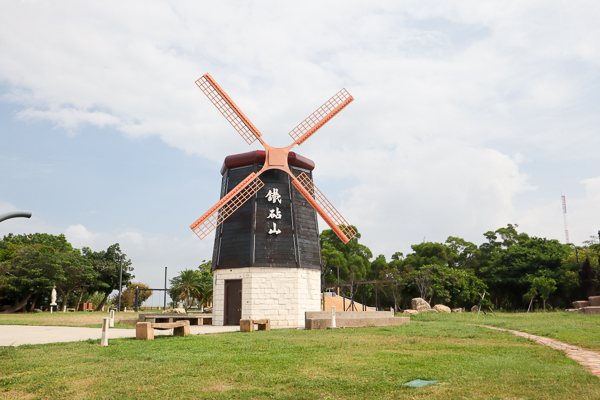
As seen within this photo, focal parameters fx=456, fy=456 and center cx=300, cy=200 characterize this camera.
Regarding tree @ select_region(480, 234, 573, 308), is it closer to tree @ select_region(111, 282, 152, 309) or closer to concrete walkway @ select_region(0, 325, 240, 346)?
concrete walkway @ select_region(0, 325, 240, 346)

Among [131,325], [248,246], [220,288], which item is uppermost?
[248,246]

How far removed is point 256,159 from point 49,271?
2065cm

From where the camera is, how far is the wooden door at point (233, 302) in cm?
2064

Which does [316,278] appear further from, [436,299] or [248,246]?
[436,299]

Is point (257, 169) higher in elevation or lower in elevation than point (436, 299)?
higher

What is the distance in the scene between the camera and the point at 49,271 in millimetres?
32875

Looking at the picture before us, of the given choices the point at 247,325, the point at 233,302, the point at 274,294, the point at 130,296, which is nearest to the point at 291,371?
the point at 247,325

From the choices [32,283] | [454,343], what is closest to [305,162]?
[454,343]

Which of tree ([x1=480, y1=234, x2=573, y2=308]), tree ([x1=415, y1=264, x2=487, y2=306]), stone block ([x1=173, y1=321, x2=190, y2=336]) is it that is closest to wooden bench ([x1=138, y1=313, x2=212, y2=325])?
stone block ([x1=173, y1=321, x2=190, y2=336])

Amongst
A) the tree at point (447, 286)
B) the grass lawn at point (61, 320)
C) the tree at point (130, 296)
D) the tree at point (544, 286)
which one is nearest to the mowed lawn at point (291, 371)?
the grass lawn at point (61, 320)

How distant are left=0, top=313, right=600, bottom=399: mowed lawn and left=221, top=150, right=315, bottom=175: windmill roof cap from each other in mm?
13163

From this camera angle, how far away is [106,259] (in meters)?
40.0

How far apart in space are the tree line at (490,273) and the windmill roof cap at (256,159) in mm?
8014

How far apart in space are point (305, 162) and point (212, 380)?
17413mm
